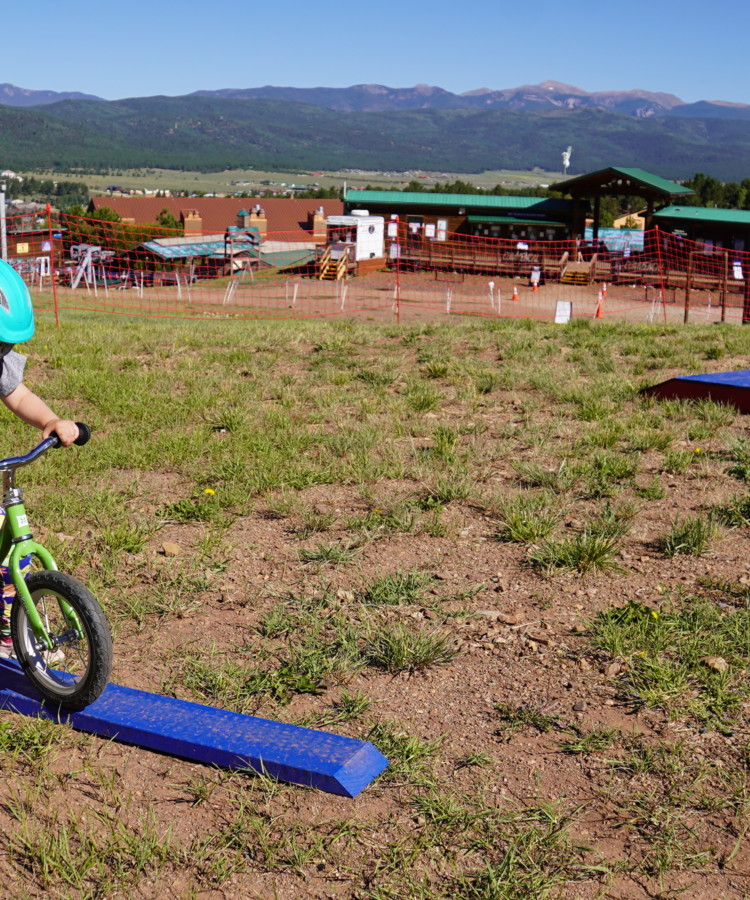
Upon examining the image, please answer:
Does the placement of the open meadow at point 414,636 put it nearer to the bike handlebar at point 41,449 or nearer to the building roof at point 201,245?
the bike handlebar at point 41,449

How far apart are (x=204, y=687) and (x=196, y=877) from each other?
112 centimetres

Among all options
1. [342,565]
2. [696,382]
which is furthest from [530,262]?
[342,565]

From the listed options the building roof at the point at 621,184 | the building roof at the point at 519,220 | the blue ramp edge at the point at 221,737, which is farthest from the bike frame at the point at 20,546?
the building roof at the point at 519,220

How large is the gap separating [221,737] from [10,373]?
1617 millimetres

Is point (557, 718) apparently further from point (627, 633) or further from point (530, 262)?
point (530, 262)

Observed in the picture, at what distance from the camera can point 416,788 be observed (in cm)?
316

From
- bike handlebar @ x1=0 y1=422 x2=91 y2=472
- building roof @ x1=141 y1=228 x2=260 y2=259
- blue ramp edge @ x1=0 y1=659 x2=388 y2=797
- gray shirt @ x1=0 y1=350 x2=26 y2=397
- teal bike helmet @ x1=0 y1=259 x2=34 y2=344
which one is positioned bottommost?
blue ramp edge @ x1=0 y1=659 x2=388 y2=797

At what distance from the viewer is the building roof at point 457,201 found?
54.2m

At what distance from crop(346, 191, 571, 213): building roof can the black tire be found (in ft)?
177

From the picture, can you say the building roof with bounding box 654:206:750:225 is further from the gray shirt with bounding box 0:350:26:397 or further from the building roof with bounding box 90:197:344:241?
the gray shirt with bounding box 0:350:26:397

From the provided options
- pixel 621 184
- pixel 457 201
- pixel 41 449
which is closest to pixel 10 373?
pixel 41 449

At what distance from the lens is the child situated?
3297 mm

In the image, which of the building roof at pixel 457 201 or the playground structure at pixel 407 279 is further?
the building roof at pixel 457 201

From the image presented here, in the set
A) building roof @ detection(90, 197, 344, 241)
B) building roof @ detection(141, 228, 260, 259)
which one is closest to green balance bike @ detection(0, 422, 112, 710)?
building roof @ detection(141, 228, 260, 259)
